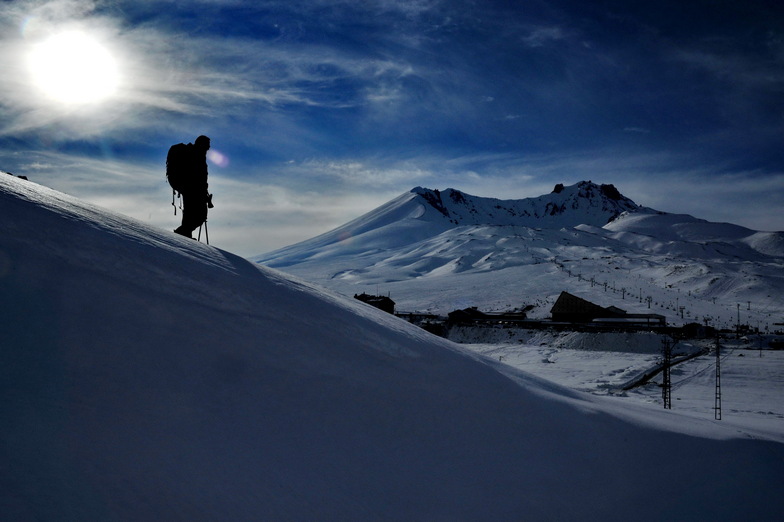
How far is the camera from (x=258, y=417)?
419cm

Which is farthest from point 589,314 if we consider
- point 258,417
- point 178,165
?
point 258,417

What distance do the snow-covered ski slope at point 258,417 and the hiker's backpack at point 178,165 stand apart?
7.61 feet

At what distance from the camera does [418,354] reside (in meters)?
6.73

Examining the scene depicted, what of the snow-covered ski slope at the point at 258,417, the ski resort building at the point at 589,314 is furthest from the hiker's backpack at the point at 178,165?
the ski resort building at the point at 589,314

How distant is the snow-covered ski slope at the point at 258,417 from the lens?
3254mm

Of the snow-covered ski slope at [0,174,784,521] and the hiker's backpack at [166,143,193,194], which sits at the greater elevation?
the hiker's backpack at [166,143,193,194]

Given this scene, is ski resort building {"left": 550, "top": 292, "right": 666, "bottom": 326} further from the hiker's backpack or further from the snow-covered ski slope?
Result: the hiker's backpack

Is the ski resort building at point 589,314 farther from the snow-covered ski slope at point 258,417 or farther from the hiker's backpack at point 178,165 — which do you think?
the hiker's backpack at point 178,165

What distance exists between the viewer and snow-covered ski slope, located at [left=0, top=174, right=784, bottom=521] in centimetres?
325

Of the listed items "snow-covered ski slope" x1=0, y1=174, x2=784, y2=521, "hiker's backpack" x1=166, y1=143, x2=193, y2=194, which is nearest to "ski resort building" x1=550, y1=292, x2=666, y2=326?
"snow-covered ski slope" x1=0, y1=174, x2=784, y2=521

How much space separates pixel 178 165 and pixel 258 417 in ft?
21.5

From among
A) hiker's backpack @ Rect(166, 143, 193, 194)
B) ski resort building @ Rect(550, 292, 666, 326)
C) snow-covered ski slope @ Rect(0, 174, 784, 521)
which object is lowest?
ski resort building @ Rect(550, 292, 666, 326)

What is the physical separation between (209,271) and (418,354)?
307 cm

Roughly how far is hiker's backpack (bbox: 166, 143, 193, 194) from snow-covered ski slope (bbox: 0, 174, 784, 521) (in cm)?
232
